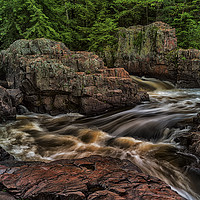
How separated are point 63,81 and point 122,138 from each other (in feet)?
14.6

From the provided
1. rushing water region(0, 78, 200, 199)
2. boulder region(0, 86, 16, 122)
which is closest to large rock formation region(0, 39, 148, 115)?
rushing water region(0, 78, 200, 199)

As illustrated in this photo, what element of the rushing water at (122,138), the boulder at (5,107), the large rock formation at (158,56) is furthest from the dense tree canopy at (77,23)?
the rushing water at (122,138)

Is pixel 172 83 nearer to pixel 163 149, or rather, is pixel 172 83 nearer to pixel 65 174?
pixel 163 149

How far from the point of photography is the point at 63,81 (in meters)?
8.52

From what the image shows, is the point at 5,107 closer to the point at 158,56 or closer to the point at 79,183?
the point at 79,183

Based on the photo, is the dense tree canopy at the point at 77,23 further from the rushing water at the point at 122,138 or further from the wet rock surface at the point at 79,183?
the wet rock surface at the point at 79,183

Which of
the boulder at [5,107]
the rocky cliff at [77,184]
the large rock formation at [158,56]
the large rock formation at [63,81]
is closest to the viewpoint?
the rocky cliff at [77,184]

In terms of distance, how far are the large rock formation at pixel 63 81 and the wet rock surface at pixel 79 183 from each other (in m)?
5.83

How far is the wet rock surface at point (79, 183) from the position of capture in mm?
2180

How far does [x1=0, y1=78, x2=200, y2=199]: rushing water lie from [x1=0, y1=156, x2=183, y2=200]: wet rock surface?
1493mm

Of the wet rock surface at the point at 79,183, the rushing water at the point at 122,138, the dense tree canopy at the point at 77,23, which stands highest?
the dense tree canopy at the point at 77,23

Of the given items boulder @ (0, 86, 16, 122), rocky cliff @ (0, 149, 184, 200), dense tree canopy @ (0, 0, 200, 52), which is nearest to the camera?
rocky cliff @ (0, 149, 184, 200)

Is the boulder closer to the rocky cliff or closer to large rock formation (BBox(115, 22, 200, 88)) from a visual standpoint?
the rocky cliff

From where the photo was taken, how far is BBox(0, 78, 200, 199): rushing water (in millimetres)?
4164
